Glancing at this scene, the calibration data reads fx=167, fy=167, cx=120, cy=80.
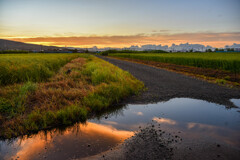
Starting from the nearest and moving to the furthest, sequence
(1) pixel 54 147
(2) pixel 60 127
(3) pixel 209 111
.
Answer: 1. (1) pixel 54 147
2. (2) pixel 60 127
3. (3) pixel 209 111

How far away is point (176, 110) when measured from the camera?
6.16m

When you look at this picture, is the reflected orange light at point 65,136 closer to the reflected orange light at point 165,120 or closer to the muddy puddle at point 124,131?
the muddy puddle at point 124,131

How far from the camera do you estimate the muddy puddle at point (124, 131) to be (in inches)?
143

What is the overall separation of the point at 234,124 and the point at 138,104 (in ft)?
10.7

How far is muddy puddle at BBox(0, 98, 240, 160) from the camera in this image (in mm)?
3633

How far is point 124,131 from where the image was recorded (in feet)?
14.9

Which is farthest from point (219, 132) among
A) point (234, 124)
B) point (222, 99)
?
point (222, 99)

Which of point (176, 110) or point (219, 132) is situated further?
point (176, 110)

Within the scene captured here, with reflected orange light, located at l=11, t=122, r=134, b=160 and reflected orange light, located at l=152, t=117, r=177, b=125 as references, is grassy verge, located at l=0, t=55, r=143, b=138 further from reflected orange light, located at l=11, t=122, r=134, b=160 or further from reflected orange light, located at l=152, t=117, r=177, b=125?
reflected orange light, located at l=152, t=117, r=177, b=125

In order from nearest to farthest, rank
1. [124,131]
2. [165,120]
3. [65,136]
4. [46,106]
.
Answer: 1. [65,136]
2. [124,131]
3. [165,120]
4. [46,106]

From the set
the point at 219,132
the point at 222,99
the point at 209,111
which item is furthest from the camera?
the point at 222,99

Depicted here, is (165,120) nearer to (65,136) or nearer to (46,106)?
(65,136)

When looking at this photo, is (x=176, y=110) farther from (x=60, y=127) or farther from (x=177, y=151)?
(x=60, y=127)

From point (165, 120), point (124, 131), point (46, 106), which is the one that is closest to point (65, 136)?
point (124, 131)
